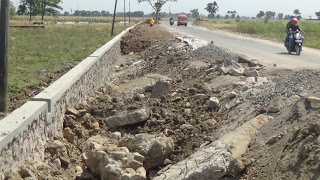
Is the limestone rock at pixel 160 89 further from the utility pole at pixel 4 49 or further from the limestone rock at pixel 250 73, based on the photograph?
the utility pole at pixel 4 49

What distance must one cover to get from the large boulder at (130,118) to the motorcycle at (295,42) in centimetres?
807

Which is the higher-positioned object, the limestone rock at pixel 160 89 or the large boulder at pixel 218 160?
the limestone rock at pixel 160 89

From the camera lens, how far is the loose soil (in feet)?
14.4

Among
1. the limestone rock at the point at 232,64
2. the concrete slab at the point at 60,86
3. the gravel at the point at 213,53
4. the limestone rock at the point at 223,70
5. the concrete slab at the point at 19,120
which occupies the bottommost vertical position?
the concrete slab at the point at 19,120

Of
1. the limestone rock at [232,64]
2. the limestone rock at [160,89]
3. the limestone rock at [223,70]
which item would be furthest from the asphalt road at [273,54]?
the limestone rock at [160,89]

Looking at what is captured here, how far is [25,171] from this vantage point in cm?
455

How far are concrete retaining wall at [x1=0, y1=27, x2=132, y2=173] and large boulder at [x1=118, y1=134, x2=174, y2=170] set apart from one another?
1072mm

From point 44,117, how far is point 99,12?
161m

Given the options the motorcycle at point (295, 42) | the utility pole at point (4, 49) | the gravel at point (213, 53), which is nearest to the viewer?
the utility pole at point (4, 49)

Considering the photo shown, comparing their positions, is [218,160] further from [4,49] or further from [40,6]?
[40,6]

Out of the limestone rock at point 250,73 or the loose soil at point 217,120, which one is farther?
the limestone rock at point 250,73

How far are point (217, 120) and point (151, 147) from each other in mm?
1321

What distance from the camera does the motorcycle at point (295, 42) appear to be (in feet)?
44.7

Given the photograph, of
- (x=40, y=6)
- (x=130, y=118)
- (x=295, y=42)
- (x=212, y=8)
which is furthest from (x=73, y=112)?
(x=212, y=8)
